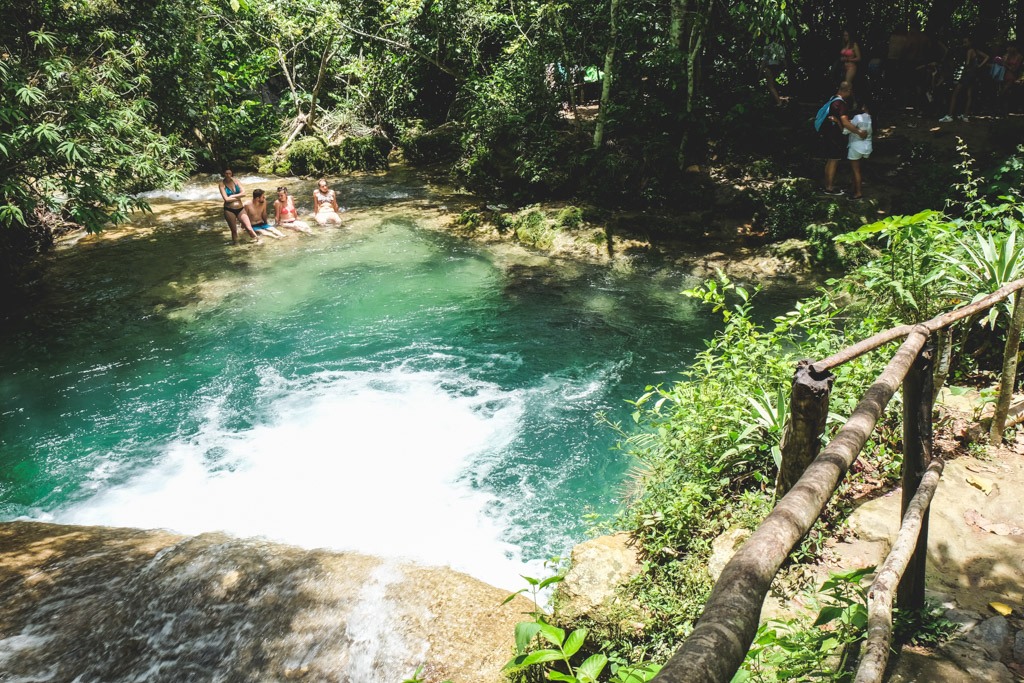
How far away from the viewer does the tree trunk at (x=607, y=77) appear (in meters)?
11.0

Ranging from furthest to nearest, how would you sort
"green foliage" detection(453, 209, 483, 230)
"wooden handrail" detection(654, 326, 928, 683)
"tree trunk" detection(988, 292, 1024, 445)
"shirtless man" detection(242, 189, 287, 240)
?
"green foliage" detection(453, 209, 483, 230), "shirtless man" detection(242, 189, 287, 240), "tree trunk" detection(988, 292, 1024, 445), "wooden handrail" detection(654, 326, 928, 683)

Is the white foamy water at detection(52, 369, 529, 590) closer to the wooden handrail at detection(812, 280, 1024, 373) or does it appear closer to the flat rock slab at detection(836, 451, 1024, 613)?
the flat rock slab at detection(836, 451, 1024, 613)

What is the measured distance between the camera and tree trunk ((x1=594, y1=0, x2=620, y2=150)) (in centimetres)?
1104

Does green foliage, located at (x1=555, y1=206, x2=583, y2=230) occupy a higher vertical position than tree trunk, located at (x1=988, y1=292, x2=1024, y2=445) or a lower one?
lower

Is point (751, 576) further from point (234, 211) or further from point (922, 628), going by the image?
point (234, 211)

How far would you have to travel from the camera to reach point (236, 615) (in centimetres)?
403

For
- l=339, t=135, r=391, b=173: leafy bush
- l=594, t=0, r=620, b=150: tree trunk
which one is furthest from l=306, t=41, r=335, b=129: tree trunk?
l=594, t=0, r=620, b=150: tree trunk

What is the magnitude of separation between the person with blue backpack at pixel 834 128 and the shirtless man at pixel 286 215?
10254 millimetres

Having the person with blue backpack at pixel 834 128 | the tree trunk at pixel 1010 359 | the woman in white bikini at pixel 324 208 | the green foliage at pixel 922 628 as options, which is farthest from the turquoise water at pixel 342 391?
the person with blue backpack at pixel 834 128

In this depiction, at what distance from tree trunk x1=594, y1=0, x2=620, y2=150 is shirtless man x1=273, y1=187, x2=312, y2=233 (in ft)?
21.7

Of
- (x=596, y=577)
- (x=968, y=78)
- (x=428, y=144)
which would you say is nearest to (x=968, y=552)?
(x=596, y=577)

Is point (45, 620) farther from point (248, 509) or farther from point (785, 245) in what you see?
point (785, 245)

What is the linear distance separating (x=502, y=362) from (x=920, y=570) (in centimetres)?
558

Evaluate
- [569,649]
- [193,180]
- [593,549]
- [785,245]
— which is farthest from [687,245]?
Answer: [193,180]
